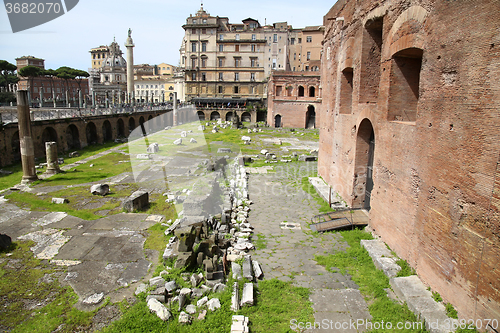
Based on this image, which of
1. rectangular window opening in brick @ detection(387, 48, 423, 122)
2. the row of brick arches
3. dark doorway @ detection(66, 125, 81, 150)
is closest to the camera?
rectangular window opening in brick @ detection(387, 48, 423, 122)

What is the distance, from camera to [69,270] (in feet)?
22.4

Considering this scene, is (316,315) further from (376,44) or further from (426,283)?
(376,44)

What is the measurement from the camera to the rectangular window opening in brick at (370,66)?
30.0 ft

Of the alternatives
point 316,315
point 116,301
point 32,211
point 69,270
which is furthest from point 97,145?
point 316,315

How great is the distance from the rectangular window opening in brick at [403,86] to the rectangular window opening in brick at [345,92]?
12.7 feet

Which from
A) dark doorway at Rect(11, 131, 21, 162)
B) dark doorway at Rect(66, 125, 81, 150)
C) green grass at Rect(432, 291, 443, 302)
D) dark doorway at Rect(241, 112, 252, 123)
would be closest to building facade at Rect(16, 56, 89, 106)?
dark doorway at Rect(241, 112, 252, 123)

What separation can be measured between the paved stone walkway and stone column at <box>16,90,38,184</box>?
962 cm

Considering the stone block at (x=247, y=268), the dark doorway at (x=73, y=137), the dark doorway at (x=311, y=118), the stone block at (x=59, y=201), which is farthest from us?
the dark doorway at (x=311, y=118)

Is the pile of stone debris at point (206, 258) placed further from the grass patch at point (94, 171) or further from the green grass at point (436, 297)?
the grass patch at point (94, 171)

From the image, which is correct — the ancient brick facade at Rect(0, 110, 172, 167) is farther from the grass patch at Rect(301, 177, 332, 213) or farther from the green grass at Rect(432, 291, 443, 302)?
the green grass at Rect(432, 291, 443, 302)

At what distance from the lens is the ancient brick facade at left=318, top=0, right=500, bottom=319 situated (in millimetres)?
4215

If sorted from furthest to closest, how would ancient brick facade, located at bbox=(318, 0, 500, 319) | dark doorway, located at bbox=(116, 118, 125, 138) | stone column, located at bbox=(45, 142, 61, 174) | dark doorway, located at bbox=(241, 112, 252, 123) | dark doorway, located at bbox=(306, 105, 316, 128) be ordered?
dark doorway, located at bbox=(241, 112, 252, 123), dark doorway, located at bbox=(306, 105, 316, 128), dark doorway, located at bbox=(116, 118, 125, 138), stone column, located at bbox=(45, 142, 61, 174), ancient brick facade, located at bbox=(318, 0, 500, 319)

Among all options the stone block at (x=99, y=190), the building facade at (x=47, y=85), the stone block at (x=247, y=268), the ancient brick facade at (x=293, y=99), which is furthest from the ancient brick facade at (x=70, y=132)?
the building facade at (x=47, y=85)

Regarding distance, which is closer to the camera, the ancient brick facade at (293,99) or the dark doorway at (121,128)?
the dark doorway at (121,128)
